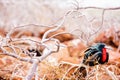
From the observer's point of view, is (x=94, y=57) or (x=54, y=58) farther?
(x=54, y=58)

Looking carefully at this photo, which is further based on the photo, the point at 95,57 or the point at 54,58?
the point at 54,58

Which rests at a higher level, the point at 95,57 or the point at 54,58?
the point at 95,57

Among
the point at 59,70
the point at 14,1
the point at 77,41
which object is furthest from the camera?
the point at 14,1

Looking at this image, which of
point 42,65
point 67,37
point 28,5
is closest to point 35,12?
point 28,5

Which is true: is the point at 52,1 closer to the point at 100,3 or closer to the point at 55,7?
the point at 55,7

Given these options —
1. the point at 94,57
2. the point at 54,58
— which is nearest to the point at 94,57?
the point at 94,57

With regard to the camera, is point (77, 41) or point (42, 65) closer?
point (42, 65)

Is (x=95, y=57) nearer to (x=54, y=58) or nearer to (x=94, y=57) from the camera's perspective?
(x=94, y=57)

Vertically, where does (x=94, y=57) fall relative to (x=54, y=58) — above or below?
above

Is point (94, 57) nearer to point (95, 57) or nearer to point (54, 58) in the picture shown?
point (95, 57)

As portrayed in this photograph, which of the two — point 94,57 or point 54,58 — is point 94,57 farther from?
point 54,58

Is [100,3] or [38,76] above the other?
[100,3]
